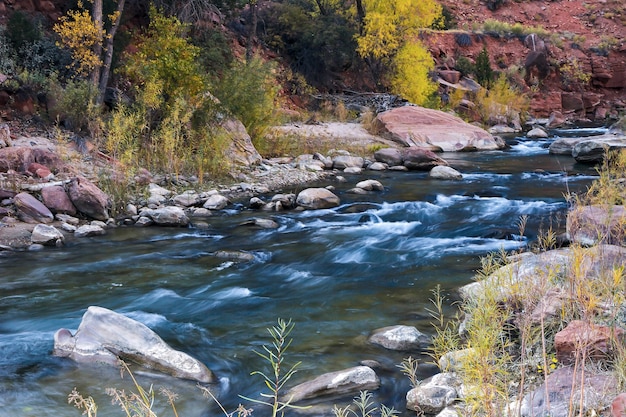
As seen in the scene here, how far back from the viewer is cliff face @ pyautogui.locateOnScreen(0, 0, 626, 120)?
115 feet

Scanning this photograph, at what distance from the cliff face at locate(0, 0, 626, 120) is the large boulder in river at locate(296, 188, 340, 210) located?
17392 mm

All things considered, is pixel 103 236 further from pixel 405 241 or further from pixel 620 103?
pixel 620 103

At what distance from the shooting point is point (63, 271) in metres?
7.62

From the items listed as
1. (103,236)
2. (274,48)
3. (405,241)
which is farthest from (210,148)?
(274,48)

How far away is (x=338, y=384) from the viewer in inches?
174

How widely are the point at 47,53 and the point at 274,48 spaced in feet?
44.6

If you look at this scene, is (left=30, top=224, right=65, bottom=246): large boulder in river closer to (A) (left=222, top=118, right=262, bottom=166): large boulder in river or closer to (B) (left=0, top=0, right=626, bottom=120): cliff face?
(A) (left=222, top=118, right=262, bottom=166): large boulder in river

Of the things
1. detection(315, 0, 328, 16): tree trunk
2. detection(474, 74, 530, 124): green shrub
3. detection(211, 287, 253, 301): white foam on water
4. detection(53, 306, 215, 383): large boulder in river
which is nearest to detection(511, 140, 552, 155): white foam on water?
detection(474, 74, 530, 124): green shrub

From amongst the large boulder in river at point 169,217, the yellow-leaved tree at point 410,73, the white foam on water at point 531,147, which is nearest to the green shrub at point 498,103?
the yellow-leaved tree at point 410,73

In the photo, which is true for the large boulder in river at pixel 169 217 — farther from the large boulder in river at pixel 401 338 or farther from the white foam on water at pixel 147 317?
the large boulder in river at pixel 401 338

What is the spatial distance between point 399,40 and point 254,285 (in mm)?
19843

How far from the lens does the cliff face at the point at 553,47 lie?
35.0 meters

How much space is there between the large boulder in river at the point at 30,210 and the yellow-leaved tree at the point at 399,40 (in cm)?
1750

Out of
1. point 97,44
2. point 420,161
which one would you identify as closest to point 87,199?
point 97,44
